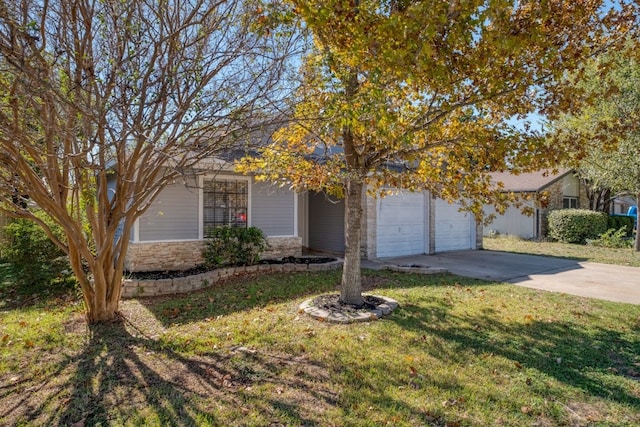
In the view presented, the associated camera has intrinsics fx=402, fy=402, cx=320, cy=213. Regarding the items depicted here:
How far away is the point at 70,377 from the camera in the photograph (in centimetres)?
396

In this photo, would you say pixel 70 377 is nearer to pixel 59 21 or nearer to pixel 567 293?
pixel 59 21

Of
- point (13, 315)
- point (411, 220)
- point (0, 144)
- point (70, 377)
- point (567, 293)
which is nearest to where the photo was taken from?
point (70, 377)

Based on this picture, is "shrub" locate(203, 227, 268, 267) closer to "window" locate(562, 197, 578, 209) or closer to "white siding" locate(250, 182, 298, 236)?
"white siding" locate(250, 182, 298, 236)

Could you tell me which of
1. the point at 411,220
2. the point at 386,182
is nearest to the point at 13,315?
the point at 386,182

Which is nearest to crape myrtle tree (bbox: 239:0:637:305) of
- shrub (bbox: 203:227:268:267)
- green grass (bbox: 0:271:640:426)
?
green grass (bbox: 0:271:640:426)

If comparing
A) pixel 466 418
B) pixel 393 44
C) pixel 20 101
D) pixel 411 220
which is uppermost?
pixel 393 44

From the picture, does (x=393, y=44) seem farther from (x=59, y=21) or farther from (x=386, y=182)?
(x=59, y=21)

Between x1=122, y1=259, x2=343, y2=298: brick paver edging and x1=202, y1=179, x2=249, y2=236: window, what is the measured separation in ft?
5.01

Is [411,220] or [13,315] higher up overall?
[411,220]

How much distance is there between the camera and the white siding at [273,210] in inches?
421

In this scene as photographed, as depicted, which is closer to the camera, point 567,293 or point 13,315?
point 13,315

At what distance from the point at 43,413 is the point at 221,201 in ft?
23.9

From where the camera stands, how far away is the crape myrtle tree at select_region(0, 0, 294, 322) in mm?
4273

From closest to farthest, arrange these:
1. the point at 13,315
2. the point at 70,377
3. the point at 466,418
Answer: the point at 466,418 < the point at 70,377 < the point at 13,315
